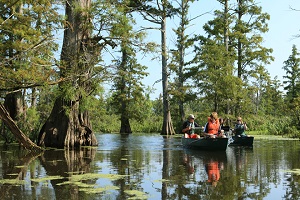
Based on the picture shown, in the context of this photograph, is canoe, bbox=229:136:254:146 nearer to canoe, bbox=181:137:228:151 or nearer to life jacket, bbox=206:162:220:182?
canoe, bbox=181:137:228:151

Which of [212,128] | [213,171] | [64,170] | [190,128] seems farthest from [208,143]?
[64,170]

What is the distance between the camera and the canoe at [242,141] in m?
18.6

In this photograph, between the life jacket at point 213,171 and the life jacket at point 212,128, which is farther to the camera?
the life jacket at point 212,128

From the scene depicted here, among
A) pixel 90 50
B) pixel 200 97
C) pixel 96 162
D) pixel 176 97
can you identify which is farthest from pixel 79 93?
pixel 176 97

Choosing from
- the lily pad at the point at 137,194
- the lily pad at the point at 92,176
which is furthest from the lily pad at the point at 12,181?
the lily pad at the point at 137,194

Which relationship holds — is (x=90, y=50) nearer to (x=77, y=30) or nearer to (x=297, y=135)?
(x=77, y=30)

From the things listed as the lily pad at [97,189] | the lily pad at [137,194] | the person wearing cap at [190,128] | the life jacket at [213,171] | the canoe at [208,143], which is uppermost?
the person wearing cap at [190,128]

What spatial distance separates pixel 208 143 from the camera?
15.8m

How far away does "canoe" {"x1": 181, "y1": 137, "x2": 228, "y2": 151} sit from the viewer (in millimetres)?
15539

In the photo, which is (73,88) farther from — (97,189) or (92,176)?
(97,189)

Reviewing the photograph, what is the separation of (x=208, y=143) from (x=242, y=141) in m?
3.75

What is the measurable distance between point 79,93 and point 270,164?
7.95 m

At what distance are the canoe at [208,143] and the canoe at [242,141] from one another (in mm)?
3128

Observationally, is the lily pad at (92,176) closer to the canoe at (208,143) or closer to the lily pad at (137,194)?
the lily pad at (137,194)
